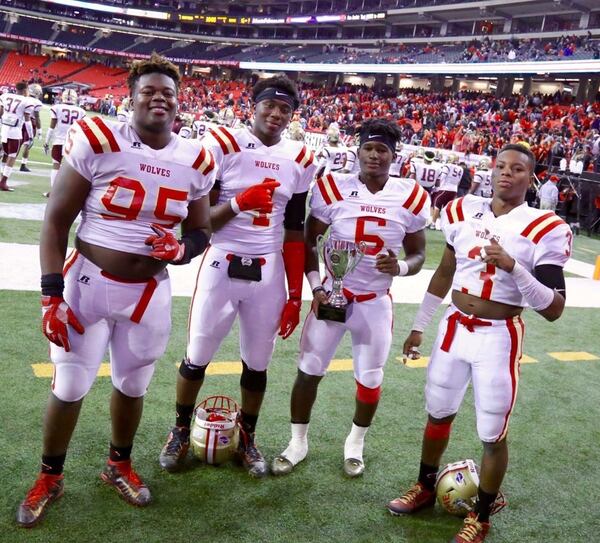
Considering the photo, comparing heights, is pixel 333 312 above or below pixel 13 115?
below

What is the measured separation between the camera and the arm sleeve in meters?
2.63

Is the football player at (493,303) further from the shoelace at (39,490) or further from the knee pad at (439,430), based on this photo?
the shoelace at (39,490)

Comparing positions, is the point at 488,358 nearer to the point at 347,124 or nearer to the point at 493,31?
the point at 347,124

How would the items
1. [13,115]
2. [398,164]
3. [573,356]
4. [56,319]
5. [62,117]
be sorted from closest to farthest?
1. [56,319]
2. [573,356]
3. [62,117]
4. [13,115]
5. [398,164]

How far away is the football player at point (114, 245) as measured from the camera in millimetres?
2666

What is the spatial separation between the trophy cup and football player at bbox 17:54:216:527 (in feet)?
2.53

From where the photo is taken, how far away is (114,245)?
2771 mm

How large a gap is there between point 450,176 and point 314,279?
362 inches

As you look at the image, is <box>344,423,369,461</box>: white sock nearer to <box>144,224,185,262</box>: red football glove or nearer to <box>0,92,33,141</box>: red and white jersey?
<box>144,224,185,262</box>: red football glove

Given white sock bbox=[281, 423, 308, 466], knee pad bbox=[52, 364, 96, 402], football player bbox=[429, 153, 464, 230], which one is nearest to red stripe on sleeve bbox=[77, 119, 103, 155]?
knee pad bbox=[52, 364, 96, 402]

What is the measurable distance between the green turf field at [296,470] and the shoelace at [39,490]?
9 centimetres

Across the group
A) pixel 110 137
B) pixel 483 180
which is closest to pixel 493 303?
pixel 110 137

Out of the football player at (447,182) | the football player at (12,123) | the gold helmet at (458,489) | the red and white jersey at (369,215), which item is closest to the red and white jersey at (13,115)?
the football player at (12,123)

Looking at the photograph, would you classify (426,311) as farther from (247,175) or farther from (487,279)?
(247,175)
